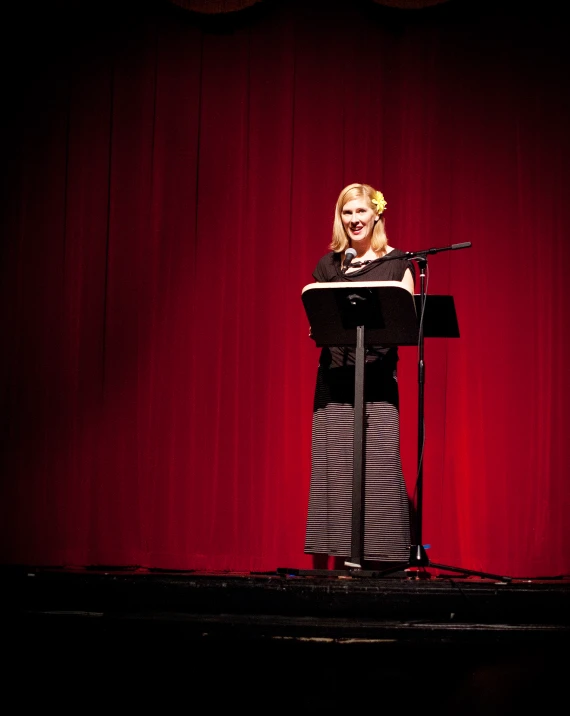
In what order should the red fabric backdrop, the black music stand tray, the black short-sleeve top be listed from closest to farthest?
the black music stand tray < the black short-sleeve top < the red fabric backdrop

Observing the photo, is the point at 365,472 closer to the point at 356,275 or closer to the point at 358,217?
the point at 356,275

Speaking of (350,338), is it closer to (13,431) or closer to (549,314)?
(549,314)

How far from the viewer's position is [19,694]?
223 cm

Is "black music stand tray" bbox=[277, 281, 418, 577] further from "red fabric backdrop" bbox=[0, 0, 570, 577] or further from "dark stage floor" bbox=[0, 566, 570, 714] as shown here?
"red fabric backdrop" bbox=[0, 0, 570, 577]

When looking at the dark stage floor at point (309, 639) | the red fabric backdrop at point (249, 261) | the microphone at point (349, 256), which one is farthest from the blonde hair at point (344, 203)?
the dark stage floor at point (309, 639)

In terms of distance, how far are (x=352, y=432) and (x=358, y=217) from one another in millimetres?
788

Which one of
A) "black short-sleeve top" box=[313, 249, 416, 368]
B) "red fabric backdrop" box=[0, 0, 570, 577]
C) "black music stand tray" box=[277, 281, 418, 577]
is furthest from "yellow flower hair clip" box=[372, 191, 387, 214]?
"red fabric backdrop" box=[0, 0, 570, 577]

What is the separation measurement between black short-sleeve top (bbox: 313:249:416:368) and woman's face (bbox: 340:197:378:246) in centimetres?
11

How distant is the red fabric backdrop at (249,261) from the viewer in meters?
4.00

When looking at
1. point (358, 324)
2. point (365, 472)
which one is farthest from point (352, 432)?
point (358, 324)

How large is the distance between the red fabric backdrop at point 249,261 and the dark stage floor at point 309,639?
1399 mm

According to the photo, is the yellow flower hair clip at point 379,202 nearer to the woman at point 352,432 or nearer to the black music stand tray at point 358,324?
the woman at point 352,432

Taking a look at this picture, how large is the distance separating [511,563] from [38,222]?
2.97 meters

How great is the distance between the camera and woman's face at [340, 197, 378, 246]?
303 centimetres
